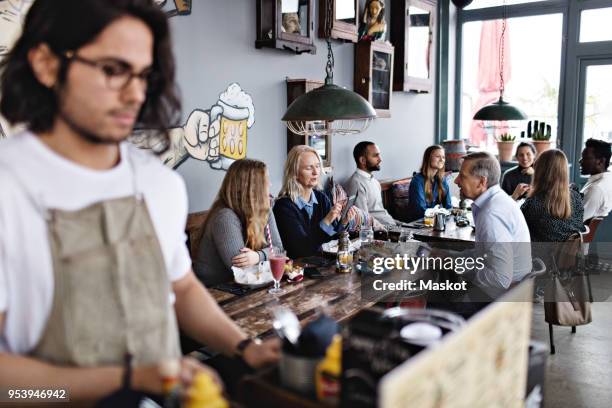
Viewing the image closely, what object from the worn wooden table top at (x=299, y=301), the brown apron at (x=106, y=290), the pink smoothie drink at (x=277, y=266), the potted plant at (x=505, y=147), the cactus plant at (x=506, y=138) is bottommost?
the worn wooden table top at (x=299, y=301)

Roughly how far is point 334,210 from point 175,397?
301 centimetres

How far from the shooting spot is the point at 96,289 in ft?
3.44

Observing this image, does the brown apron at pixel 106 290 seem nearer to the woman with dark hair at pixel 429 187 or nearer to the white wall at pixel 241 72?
the white wall at pixel 241 72

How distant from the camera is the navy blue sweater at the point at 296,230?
3783mm

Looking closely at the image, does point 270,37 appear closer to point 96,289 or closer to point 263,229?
point 263,229

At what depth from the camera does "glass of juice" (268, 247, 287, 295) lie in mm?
2686

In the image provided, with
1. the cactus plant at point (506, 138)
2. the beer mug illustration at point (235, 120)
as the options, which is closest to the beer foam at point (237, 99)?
the beer mug illustration at point (235, 120)

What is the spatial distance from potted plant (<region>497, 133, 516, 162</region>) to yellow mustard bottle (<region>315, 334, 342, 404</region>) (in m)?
6.91

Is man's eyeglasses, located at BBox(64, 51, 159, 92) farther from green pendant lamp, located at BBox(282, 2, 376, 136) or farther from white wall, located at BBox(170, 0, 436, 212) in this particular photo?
white wall, located at BBox(170, 0, 436, 212)

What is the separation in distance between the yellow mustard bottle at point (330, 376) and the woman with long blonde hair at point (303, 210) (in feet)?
8.91

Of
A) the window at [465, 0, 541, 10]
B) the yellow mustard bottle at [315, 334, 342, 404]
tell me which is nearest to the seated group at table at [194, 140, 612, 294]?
the yellow mustard bottle at [315, 334, 342, 404]

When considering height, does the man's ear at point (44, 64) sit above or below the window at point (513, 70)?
below

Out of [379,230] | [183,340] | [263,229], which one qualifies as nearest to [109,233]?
[183,340]

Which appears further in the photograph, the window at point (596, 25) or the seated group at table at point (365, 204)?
the window at point (596, 25)
